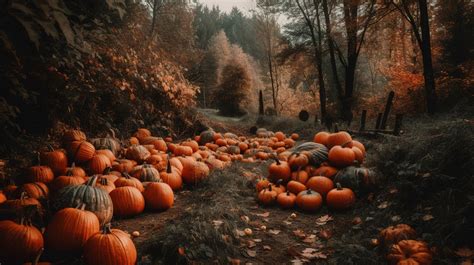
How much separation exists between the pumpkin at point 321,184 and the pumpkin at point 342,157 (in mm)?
381

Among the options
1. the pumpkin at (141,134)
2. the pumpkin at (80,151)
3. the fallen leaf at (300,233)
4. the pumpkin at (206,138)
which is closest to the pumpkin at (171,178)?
the pumpkin at (80,151)

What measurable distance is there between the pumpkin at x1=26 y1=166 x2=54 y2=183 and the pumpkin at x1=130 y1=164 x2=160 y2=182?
3.77 feet

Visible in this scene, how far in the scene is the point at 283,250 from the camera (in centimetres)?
328

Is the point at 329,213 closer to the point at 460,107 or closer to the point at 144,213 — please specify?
the point at 144,213

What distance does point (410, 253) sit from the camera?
2568mm

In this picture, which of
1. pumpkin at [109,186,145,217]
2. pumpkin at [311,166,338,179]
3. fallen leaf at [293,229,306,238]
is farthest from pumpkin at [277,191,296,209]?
pumpkin at [109,186,145,217]

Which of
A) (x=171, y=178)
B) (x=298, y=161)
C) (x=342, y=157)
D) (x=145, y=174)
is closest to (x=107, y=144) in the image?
(x=145, y=174)

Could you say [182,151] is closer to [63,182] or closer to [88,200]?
[63,182]

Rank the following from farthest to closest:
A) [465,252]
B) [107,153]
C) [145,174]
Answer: [107,153] → [145,174] → [465,252]

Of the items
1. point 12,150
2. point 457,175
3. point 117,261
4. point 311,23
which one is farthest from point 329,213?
point 311,23

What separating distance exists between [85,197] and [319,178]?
3295 millimetres

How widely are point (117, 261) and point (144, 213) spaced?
1.71 meters

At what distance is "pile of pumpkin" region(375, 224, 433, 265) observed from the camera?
2475mm

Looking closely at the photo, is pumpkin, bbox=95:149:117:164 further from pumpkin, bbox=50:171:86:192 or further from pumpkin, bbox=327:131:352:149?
pumpkin, bbox=327:131:352:149
